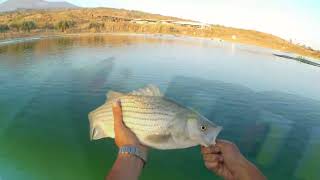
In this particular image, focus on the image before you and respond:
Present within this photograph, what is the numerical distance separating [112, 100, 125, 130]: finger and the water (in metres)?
4.49

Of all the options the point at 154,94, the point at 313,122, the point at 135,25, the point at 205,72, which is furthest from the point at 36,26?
the point at 154,94

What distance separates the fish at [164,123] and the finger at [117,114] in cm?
3

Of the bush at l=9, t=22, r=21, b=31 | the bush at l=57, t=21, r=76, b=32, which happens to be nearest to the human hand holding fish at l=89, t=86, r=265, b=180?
the bush at l=9, t=22, r=21, b=31

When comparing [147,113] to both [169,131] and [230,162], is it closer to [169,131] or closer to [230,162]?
[169,131]

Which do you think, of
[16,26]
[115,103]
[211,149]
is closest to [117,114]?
[115,103]

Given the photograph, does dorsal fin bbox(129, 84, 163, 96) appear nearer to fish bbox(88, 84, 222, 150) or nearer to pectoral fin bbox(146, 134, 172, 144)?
fish bbox(88, 84, 222, 150)

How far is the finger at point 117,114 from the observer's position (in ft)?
9.07

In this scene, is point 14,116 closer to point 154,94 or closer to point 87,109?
point 87,109

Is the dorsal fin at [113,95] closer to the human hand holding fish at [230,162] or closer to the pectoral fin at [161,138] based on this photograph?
the pectoral fin at [161,138]

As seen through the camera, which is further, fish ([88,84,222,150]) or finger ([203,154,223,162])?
finger ([203,154,223,162])

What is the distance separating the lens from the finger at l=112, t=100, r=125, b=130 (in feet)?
9.07

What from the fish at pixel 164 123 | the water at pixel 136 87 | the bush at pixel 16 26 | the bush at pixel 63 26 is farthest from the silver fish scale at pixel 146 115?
the bush at pixel 63 26

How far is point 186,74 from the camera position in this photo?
1834cm

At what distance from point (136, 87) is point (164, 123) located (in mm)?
11672
